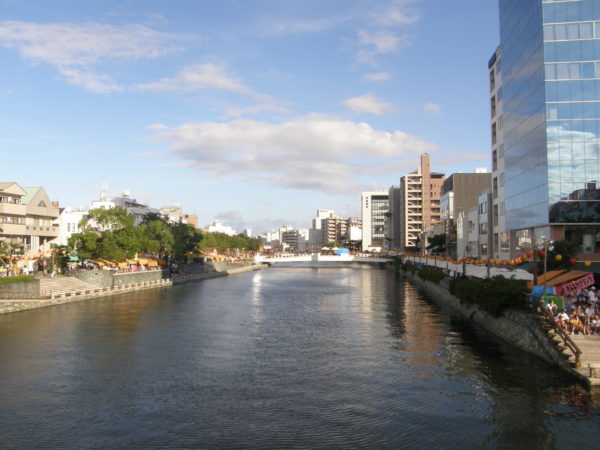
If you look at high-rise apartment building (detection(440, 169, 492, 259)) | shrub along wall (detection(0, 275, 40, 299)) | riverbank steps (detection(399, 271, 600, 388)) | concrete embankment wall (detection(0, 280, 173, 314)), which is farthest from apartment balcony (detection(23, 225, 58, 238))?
high-rise apartment building (detection(440, 169, 492, 259))

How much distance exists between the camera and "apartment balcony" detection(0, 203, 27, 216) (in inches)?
3125

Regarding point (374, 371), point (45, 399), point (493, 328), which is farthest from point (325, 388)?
point (493, 328)

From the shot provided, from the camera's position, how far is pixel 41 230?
89.4 m

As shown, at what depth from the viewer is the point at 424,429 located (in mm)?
21469

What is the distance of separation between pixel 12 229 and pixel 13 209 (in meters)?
3.22

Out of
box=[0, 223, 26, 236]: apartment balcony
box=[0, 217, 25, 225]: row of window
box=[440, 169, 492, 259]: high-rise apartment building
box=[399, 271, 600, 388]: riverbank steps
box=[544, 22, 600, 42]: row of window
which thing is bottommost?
box=[399, 271, 600, 388]: riverbank steps

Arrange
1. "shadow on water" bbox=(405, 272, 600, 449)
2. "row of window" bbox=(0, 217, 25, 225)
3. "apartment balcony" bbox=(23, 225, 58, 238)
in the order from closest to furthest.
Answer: "shadow on water" bbox=(405, 272, 600, 449), "row of window" bbox=(0, 217, 25, 225), "apartment balcony" bbox=(23, 225, 58, 238)

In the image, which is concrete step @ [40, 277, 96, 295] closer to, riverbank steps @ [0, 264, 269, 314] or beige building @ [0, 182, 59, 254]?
riverbank steps @ [0, 264, 269, 314]

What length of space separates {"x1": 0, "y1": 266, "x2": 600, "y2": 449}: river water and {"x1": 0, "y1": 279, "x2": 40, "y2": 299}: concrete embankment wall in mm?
10731

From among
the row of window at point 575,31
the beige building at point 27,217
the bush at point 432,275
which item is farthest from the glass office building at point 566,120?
the beige building at point 27,217

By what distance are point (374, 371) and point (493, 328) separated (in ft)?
54.1

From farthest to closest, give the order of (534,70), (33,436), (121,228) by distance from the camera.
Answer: (121,228)
(534,70)
(33,436)

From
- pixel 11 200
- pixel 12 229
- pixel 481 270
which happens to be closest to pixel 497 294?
pixel 481 270

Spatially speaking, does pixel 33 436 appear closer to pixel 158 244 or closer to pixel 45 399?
pixel 45 399
